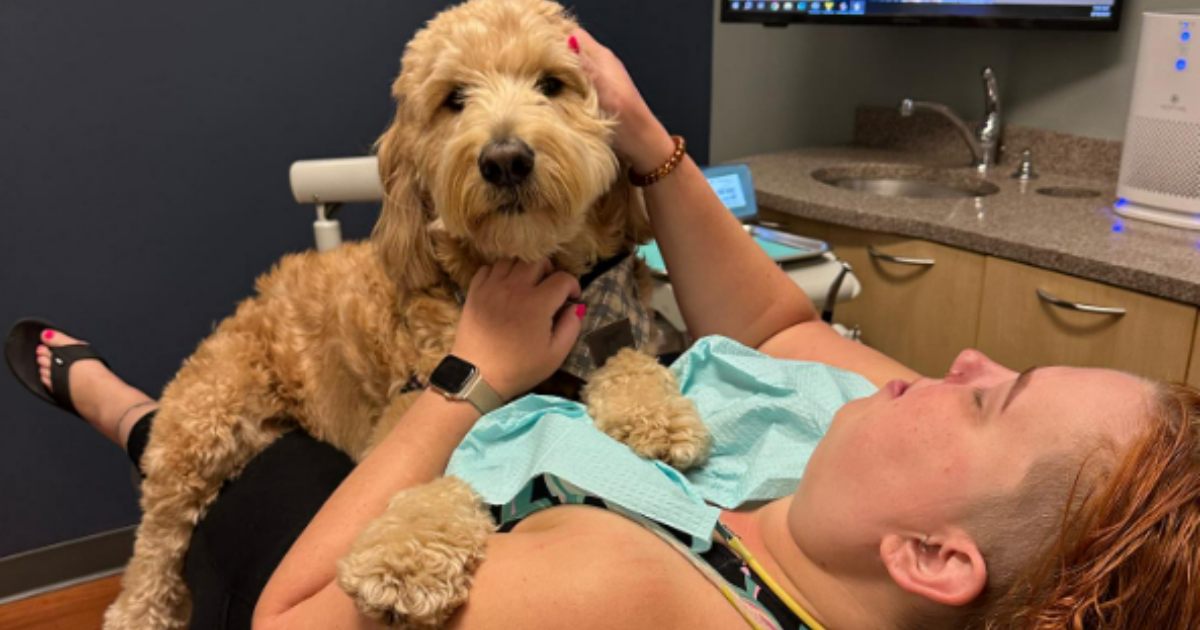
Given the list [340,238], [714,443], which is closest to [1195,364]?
[714,443]

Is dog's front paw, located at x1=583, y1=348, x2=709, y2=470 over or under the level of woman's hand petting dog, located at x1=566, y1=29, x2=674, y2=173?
under

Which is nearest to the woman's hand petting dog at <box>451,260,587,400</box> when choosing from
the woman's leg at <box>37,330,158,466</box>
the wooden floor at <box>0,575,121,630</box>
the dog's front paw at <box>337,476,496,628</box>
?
the dog's front paw at <box>337,476,496,628</box>

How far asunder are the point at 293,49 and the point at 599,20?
93cm

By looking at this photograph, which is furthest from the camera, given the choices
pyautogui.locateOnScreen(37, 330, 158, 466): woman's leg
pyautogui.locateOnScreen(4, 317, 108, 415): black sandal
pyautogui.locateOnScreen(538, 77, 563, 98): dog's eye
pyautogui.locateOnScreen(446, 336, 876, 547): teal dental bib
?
pyautogui.locateOnScreen(4, 317, 108, 415): black sandal

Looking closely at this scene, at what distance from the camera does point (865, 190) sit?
2748 millimetres

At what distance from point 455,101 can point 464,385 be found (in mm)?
387

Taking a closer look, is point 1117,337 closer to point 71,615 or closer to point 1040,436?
point 1040,436

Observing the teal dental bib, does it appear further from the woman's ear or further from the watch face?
the woman's ear

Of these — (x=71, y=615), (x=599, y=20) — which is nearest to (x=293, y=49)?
(x=599, y=20)

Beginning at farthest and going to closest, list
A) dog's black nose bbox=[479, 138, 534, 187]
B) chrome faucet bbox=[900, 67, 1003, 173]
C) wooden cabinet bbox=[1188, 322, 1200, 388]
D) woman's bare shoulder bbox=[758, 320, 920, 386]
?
chrome faucet bbox=[900, 67, 1003, 173], wooden cabinet bbox=[1188, 322, 1200, 388], woman's bare shoulder bbox=[758, 320, 920, 386], dog's black nose bbox=[479, 138, 534, 187]

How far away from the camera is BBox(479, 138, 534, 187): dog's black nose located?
1.13 m

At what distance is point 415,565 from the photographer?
88 centimetres

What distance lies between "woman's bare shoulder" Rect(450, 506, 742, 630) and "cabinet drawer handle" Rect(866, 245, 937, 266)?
140 cm

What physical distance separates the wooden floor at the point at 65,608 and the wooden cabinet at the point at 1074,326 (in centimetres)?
238
